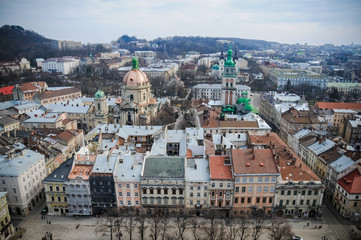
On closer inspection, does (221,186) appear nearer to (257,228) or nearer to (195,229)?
(195,229)

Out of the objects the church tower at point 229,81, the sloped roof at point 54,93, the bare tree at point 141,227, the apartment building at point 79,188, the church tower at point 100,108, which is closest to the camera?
the bare tree at point 141,227

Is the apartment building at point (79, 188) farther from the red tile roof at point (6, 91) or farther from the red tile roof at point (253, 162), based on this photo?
the red tile roof at point (6, 91)

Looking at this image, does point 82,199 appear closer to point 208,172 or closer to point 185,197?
point 185,197

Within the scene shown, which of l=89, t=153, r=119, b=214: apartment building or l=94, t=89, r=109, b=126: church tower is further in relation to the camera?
l=94, t=89, r=109, b=126: church tower

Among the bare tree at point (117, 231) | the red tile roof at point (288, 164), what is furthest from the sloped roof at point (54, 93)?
the red tile roof at point (288, 164)

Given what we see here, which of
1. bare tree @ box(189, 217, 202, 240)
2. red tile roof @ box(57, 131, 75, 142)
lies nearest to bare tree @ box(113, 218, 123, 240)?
bare tree @ box(189, 217, 202, 240)

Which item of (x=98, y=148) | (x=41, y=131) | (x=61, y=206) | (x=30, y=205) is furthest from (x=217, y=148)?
(x=41, y=131)

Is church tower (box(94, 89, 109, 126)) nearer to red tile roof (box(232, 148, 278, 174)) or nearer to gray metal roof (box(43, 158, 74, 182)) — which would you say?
gray metal roof (box(43, 158, 74, 182))
